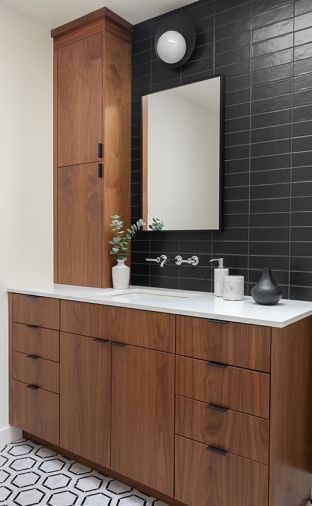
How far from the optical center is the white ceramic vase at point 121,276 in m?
2.45

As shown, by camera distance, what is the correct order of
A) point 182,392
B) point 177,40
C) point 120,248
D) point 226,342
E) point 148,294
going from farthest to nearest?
point 120,248 → point 148,294 → point 177,40 → point 182,392 → point 226,342

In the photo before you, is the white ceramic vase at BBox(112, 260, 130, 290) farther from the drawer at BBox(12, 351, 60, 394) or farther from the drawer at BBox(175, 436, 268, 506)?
the drawer at BBox(175, 436, 268, 506)

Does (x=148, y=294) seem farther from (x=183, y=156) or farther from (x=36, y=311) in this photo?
(x=183, y=156)

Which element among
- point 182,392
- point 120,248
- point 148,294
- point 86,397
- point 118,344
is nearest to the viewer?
point 182,392

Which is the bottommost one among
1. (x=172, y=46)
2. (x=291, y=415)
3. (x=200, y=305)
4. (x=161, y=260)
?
(x=291, y=415)

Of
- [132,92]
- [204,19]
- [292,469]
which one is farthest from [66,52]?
[292,469]

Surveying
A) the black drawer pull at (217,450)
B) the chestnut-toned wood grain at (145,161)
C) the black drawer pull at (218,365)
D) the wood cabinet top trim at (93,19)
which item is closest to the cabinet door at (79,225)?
the chestnut-toned wood grain at (145,161)

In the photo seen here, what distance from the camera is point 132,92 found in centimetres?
262

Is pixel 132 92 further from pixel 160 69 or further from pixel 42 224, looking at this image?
pixel 42 224

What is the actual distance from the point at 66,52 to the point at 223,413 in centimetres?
231

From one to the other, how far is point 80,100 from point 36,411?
1.86m

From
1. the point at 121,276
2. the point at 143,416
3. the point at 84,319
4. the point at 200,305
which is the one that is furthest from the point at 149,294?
the point at 143,416

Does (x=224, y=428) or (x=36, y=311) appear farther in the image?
(x=36, y=311)

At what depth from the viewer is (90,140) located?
2.51 meters
